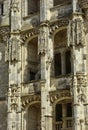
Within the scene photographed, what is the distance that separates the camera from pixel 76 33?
31.3 metres

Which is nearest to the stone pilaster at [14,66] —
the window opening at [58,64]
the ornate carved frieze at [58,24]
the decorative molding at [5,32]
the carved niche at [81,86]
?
the decorative molding at [5,32]

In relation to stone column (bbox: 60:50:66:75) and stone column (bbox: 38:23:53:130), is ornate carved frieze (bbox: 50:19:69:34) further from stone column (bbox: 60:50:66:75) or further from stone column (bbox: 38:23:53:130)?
stone column (bbox: 60:50:66:75)

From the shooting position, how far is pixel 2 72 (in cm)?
3578

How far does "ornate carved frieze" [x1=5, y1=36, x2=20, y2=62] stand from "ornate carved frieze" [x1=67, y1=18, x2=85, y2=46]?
4.41 meters

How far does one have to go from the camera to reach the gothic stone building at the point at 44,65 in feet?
101

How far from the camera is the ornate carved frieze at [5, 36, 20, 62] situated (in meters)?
34.1

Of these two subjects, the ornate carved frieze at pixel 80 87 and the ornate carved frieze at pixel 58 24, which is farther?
the ornate carved frieze at pixel 58 24

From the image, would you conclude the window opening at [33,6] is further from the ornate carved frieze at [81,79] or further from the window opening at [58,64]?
the ornate carved frieze at [81,79]

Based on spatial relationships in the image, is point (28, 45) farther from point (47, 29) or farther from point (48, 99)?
point (48, 99)

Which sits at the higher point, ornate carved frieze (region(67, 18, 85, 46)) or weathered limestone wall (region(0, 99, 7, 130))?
ornate carved frieze (region(67, 18, 85, 46))

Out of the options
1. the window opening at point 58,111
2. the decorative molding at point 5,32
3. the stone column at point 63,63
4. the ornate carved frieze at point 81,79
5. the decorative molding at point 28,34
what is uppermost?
the decorative molding at point 5,32

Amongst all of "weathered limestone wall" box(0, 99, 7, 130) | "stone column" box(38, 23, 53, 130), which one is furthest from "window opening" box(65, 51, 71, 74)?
"weathered limestone wall" box(0, 99, 7, 130)

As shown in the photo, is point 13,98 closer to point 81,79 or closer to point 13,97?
point 13,97

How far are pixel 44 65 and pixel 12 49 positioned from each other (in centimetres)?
306
